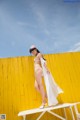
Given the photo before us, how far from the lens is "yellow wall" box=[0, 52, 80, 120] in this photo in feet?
10.2

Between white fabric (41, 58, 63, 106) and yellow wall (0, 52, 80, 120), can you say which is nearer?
white fabric (41, 58, 63, 106)

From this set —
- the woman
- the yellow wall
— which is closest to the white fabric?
the woman

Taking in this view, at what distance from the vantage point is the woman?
2.77m

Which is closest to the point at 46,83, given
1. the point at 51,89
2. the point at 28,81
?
the point at 51,89

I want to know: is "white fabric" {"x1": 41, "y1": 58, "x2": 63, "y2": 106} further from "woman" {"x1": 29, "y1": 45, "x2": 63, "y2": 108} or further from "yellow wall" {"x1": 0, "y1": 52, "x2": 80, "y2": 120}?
"yellow wall" {"x1": 0, "y1": 52, "x2": 80, "y2": 120}

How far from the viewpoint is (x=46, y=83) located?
2832 mm

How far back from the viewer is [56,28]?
4242 mm

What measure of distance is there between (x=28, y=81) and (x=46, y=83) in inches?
22.0

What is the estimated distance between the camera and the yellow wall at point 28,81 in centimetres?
310

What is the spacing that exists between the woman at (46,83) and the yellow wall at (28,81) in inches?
10.1

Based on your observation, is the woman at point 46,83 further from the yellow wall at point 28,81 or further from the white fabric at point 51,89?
the yellow wall at point 28,81

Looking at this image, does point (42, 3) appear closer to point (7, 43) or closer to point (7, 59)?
point (7, 43)

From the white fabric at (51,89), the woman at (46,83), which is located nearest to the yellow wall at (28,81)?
the woman at (46,83)

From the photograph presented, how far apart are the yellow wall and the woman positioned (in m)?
0.26
